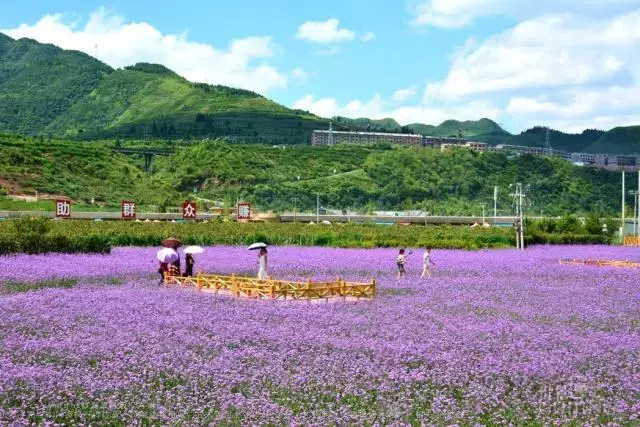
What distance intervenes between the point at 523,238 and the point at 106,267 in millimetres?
34863

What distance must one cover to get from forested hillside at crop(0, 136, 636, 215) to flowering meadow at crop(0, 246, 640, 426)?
83.8m

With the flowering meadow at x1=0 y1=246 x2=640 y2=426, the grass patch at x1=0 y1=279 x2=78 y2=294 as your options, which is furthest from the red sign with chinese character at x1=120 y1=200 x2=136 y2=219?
the flowering meadow at x1=0 y1=246 x2=640 y2=426

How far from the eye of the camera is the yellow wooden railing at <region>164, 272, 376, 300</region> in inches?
985

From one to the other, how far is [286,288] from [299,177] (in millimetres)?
127917

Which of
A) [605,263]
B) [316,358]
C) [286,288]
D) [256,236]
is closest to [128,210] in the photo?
[256,236]

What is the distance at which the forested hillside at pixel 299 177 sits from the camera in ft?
383

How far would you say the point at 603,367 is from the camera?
14.8m

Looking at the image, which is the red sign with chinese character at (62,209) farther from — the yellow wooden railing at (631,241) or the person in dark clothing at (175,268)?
the yellow wooden railing at (631,241)

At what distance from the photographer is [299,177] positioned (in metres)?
153

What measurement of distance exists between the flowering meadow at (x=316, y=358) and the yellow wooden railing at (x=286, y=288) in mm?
916

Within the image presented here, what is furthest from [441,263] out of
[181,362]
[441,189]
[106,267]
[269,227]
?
[441,189]

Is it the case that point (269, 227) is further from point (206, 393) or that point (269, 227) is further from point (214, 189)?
point (214, 189)

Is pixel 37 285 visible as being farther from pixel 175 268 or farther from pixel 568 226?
pixel 568 226

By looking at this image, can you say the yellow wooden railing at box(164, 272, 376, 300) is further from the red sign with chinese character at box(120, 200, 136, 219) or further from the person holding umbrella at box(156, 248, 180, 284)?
the red sign with chinese character at box(120, 200, 136, 219)
